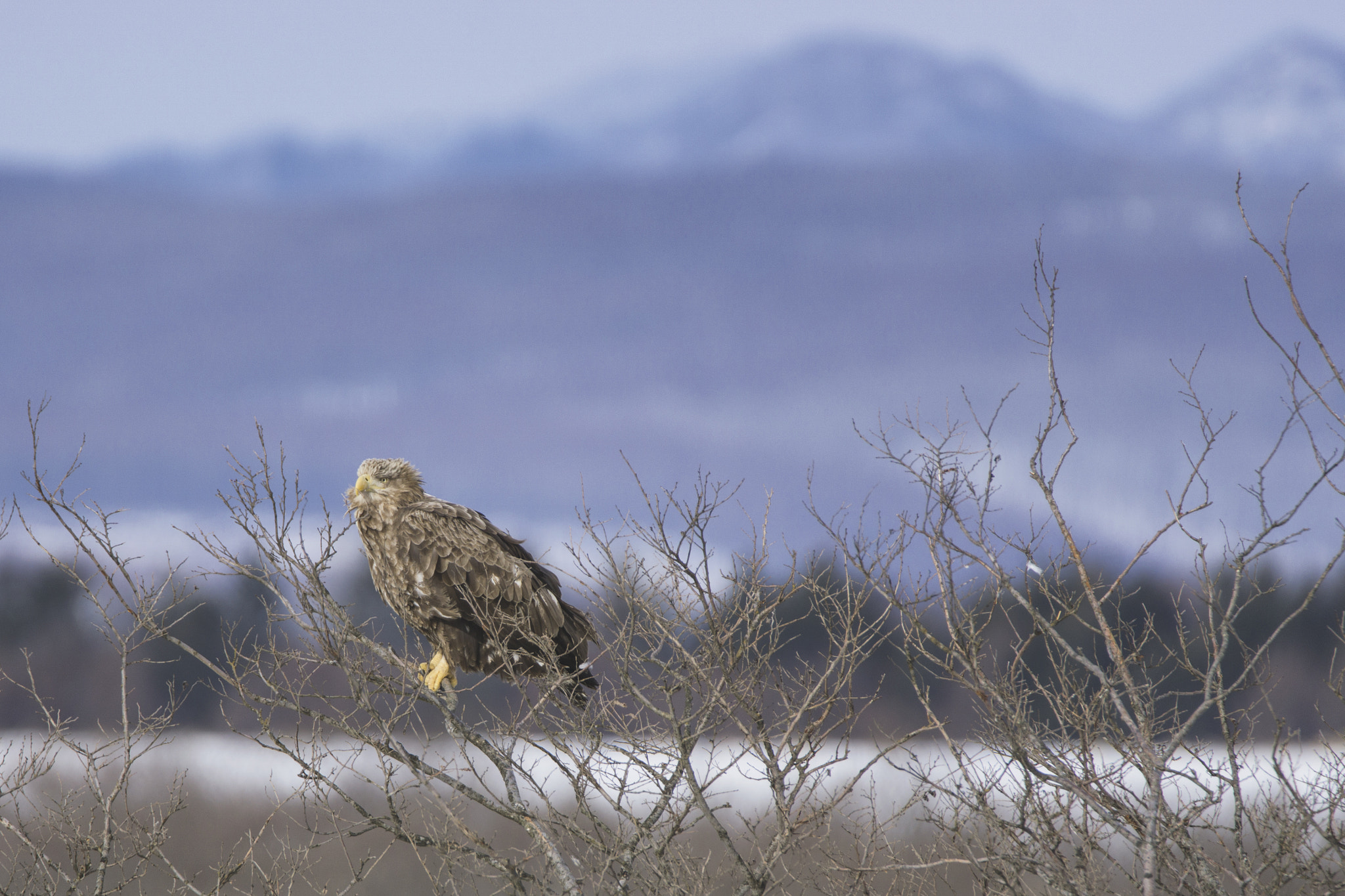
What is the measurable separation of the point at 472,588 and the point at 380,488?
1.03 metres

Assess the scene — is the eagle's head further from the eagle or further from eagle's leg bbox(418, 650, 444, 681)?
eagle's leg bbox(418, 650, 444, 681)

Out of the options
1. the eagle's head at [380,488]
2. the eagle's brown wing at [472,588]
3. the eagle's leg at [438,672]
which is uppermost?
the eagle's head at [380,488]

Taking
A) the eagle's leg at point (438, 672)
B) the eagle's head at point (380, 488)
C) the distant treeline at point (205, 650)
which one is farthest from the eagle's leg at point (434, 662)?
the distant treeline at point (205, 650)

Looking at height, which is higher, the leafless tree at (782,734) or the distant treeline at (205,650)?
the leafless tree at (782,734)

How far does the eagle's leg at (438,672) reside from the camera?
28.8ft

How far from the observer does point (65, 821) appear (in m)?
7.83

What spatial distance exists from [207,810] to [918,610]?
1282 inches

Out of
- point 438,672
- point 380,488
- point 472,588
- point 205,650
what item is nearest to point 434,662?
point 438,672

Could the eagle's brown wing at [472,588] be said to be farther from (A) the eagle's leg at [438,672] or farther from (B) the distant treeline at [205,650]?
(B) the distant treeline at [205,650]

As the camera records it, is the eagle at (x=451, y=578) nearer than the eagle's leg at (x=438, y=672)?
Yes

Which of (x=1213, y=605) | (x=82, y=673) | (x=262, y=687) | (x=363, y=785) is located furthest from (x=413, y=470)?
(x=82, y=673)

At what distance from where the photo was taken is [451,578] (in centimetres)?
864

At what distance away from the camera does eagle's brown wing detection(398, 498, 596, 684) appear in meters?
8.62

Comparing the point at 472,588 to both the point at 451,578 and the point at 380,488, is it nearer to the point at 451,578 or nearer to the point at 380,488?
the point at 451,578
